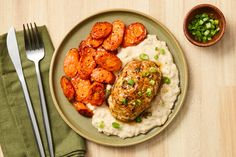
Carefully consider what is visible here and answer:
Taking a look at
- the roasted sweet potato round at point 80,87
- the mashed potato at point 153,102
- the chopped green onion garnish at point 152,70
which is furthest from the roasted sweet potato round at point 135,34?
the roasted sweet potato round at point 80,87

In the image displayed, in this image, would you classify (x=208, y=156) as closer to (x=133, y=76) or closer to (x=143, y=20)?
(x=133, y=76)

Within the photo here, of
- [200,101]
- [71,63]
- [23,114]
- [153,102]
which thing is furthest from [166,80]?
[23,114]

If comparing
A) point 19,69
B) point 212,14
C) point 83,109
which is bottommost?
point 83,109

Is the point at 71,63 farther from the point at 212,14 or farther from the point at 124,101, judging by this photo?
the point at 212,14

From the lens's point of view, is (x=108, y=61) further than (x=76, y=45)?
No

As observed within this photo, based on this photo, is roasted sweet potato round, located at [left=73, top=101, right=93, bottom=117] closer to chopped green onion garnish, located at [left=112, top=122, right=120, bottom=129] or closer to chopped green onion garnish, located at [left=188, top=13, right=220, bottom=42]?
chopped green onion garnish, located at [left=112, top=122, right=120, bottom=129]

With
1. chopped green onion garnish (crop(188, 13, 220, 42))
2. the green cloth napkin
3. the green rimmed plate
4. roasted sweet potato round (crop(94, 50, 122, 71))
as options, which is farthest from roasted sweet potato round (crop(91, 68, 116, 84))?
chopped green onion garnish (crop(188, 13, 220, 42))
